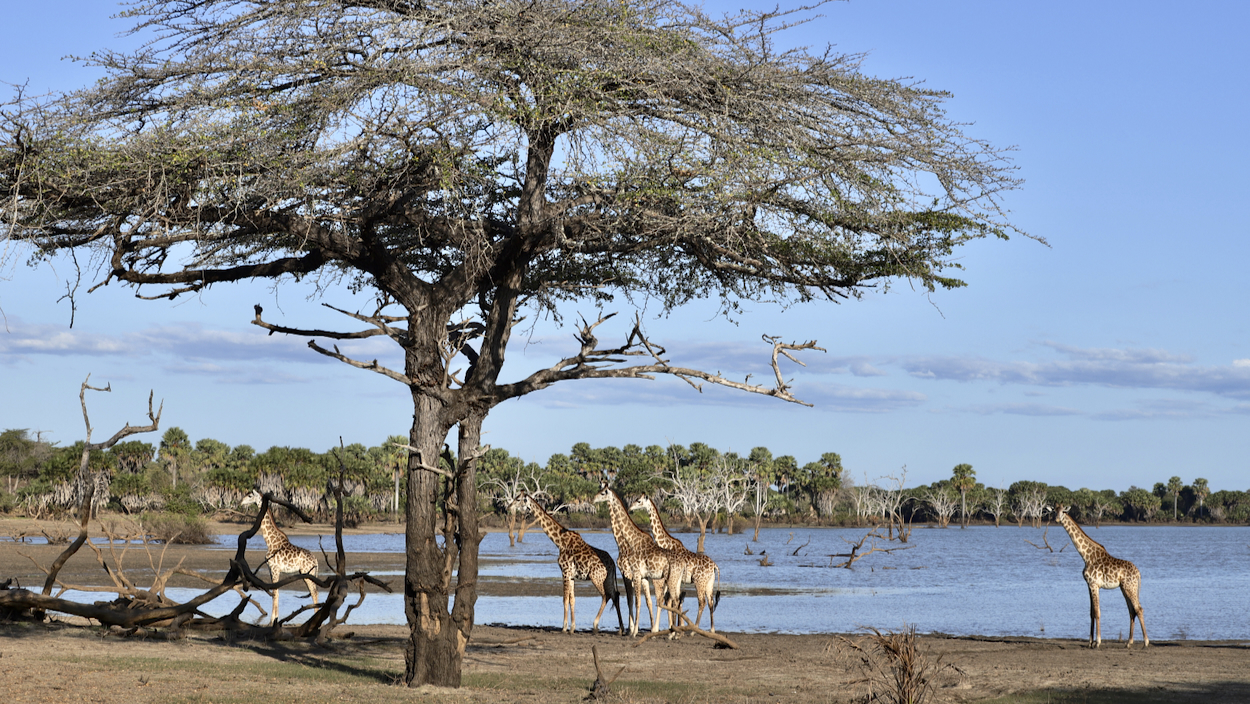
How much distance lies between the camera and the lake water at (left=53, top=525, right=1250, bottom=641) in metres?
25.1

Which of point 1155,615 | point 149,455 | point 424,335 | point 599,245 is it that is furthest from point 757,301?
point 149,455

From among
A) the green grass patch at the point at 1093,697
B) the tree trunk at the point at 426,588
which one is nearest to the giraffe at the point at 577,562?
the tree trunk at the point at 426,588

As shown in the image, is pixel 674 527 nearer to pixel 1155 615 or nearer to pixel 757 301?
pixel 1155 615

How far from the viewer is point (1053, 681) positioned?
44.8ft

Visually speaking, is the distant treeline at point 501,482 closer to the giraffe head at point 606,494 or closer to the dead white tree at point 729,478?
the dead white tree at point 729,478

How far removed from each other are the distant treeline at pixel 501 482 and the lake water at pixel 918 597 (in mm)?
5700

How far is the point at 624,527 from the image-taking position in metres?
18.3

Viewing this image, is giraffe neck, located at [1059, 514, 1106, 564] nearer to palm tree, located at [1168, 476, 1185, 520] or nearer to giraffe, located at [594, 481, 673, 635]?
giraffe, located at [594, 481, 673, 635]

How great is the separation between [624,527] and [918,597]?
68.3 ft

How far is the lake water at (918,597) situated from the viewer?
989 inches

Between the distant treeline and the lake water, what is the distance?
5.70 meters

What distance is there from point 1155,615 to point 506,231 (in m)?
26.1

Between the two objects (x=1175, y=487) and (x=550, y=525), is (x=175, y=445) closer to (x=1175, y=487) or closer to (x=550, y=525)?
(x=550, y=525)

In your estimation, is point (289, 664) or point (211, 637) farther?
point (211, 637)
